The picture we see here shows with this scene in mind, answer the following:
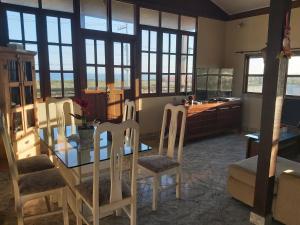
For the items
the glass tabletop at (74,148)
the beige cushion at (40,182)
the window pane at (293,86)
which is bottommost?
the beige cushion at (40,182)

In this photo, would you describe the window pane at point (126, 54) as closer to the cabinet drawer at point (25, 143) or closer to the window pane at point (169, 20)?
the window pane at point (169, 20)

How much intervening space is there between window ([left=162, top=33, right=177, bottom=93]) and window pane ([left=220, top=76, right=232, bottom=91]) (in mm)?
1213

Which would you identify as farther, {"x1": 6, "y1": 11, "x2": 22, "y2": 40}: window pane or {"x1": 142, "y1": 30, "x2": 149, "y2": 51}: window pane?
{"x1": 142, "y1": 30, "x2": 149, "y2": 51}: window pane

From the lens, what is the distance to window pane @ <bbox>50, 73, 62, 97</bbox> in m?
3.86

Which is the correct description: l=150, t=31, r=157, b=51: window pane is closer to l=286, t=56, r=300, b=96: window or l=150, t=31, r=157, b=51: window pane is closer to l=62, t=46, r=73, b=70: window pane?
l=62, t=46, r=73, b=70: window pane

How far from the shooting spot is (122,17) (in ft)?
14.5

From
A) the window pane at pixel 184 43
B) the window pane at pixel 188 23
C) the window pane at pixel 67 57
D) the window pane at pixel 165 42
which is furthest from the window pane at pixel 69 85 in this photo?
the window pane at pixel 188 23

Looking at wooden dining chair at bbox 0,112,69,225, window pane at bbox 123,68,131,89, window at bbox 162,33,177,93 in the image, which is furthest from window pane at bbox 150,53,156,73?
wooden dining chair at bbox 0,112,69,225

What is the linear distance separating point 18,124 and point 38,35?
4.98 feet

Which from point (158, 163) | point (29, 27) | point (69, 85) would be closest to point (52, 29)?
point (29, 27)

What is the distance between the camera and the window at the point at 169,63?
5.05 meters

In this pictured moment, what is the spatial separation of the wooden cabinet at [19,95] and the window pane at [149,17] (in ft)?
7.64

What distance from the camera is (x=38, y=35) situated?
12.0 ft

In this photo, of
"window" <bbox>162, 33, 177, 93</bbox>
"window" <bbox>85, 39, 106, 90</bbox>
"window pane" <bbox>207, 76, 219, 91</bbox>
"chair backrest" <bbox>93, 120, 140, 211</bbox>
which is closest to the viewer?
"chair backrest" <bbox>93, 120, 140, 211</bbox>
